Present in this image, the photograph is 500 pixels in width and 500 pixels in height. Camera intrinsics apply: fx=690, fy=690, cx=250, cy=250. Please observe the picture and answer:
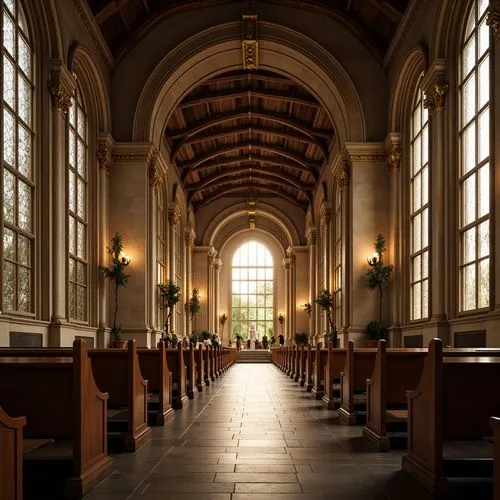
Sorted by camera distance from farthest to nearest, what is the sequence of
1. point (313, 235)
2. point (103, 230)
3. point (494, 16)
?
1. point (313, 235)
2. point (103, 230)
3. point (494, 16)

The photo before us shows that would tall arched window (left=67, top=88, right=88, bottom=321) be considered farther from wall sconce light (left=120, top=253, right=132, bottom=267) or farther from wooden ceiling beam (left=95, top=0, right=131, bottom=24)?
wooden ceiling beam (left=95, top=0, right=131, bottom=24)

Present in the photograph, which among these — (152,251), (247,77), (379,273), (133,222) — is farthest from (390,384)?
(247,77)

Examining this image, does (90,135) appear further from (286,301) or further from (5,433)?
(286,301)

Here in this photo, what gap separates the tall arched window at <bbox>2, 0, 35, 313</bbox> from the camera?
35.1ft

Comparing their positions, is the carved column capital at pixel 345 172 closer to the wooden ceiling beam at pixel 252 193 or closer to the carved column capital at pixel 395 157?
the carved column capital at pixel 395 157

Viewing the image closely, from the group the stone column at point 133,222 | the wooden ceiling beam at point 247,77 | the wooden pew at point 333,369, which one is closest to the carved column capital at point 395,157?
the wooden ceiling beam at point 247,77

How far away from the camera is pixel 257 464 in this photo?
528cm

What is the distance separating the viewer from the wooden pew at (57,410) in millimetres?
4441

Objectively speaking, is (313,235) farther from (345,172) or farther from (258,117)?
(345,172)

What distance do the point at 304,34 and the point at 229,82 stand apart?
4.33 meters

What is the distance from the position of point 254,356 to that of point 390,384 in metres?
31.1

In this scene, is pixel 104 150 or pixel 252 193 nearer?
pixel 104 150

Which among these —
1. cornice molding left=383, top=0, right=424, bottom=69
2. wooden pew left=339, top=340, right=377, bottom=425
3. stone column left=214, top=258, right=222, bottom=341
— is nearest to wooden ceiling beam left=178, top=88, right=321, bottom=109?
cornice molding left=383, top=0, right=424, bottom=69

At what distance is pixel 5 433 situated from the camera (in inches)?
130
